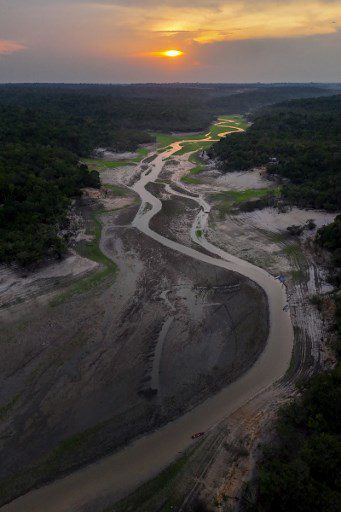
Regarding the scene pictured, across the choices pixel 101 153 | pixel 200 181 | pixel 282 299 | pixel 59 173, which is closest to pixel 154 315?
pixel 282 299

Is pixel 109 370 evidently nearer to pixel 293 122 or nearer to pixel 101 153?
pixel 101 153

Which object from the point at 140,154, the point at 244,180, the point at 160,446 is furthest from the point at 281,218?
the point at 140,154

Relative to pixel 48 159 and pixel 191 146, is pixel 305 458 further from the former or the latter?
pixel 191 146

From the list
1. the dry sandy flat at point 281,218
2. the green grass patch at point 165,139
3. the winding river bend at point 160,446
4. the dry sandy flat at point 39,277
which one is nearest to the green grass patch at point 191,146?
the green grass patch at point 165,139

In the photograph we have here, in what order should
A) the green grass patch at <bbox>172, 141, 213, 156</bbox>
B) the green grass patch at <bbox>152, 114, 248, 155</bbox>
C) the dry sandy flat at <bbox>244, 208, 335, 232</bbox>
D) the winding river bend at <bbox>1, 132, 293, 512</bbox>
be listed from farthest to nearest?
the green grass patch at <bbox>152, 114, 248, 155</bbox>, the green grass patch at <bbox>172, 141, 213, 156</bbox>, the dry sandy flat at <bbox>244, 208, 335, 232</bbox>, the winding river bend at <bbox>1, 132, 293, 512</bbox>

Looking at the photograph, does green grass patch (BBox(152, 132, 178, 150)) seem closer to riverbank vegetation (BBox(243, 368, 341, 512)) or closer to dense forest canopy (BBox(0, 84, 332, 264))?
dense forest canopy (BBox(0, 84, 332, 264))

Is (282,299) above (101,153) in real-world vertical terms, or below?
below

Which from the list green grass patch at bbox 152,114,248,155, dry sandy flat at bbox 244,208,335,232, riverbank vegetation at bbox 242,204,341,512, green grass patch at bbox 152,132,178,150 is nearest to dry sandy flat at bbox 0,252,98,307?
riverbank vegetation at bbox 242,204,341,512

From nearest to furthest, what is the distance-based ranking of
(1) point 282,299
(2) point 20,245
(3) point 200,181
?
1. (1) point 282,299
2. (2) point 20,245
3. (3) point 200,181
